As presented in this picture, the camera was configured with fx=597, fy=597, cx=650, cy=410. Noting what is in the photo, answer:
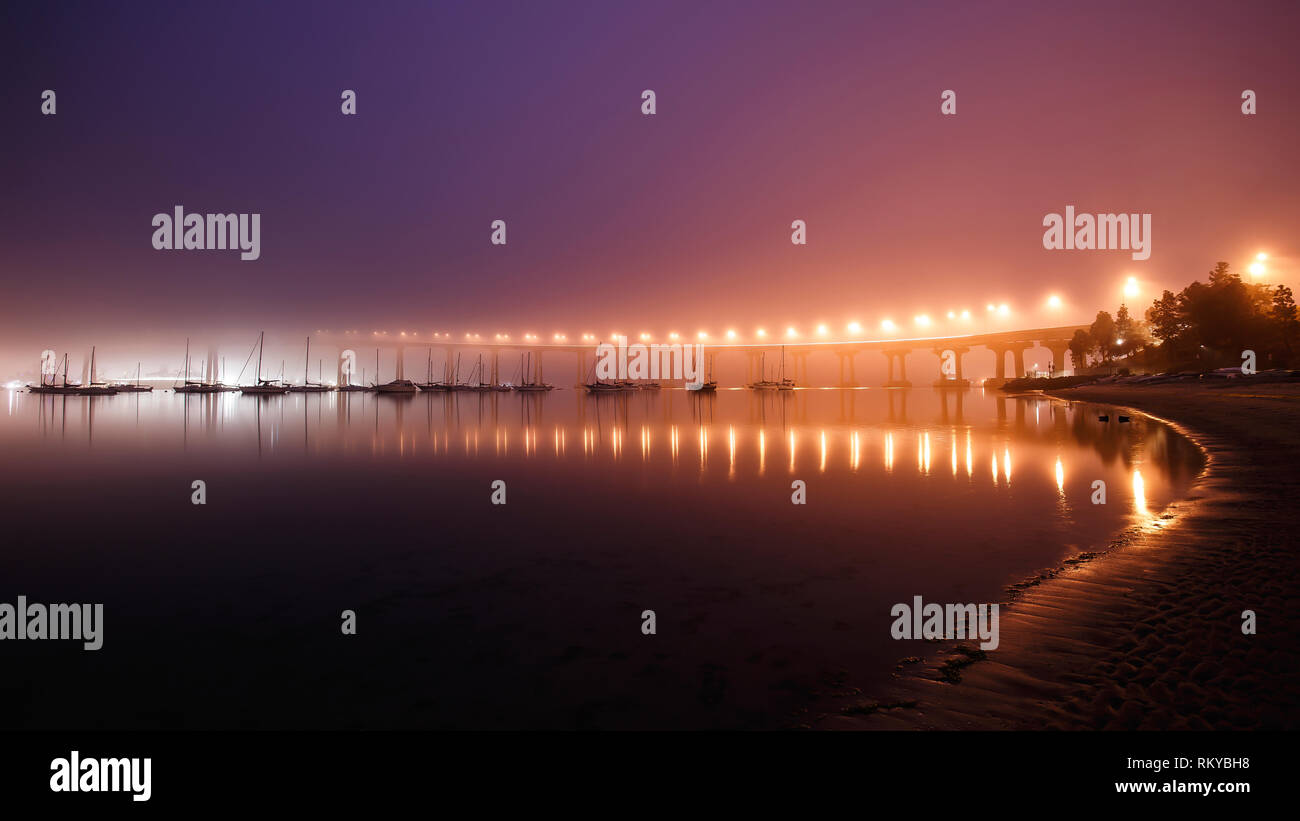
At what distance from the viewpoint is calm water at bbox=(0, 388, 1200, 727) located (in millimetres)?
5195

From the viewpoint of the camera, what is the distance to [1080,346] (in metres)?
105

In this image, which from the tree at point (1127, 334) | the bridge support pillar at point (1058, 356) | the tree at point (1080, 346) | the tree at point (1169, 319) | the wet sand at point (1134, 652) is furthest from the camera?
the bridge support pillar at point (1058, 356)

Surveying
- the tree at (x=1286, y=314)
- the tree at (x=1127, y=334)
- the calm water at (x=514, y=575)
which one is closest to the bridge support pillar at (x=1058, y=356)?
the tree at (x=1127, y=334)

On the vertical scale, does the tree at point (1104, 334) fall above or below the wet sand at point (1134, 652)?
above

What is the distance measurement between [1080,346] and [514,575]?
123962 mm

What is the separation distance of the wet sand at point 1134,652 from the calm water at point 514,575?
0.46 m

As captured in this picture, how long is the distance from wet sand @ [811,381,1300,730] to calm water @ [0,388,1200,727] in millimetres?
455

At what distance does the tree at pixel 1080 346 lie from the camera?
103012mm

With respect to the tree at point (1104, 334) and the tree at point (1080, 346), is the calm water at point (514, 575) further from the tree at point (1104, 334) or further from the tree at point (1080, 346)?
the tree at point (1080, 346)

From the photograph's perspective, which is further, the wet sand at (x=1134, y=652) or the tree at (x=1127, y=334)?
the tree at (x=1127, y=334)
